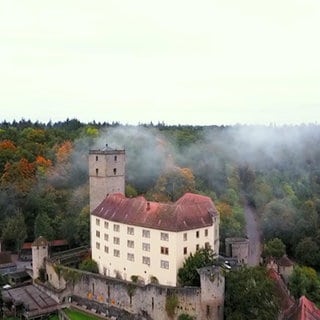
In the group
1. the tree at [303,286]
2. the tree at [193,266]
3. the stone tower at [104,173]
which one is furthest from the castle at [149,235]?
the tree at [303,286]

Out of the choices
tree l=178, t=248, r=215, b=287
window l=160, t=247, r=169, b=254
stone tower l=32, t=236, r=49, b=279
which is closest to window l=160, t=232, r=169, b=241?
window l=160, t=247, r=169, b=254

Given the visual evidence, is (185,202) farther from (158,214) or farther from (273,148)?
(273,148)

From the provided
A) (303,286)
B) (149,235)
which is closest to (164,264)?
(149,235)

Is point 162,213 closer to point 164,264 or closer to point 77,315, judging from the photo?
point 164,264

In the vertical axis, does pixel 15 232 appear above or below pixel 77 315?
above

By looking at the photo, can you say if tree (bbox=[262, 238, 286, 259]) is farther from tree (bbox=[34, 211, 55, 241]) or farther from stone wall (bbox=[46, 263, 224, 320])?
tree (bbox=[34, 211, 55, 241])

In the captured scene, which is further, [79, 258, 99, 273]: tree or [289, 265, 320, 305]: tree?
[79, 258, 99, 273]: tree
